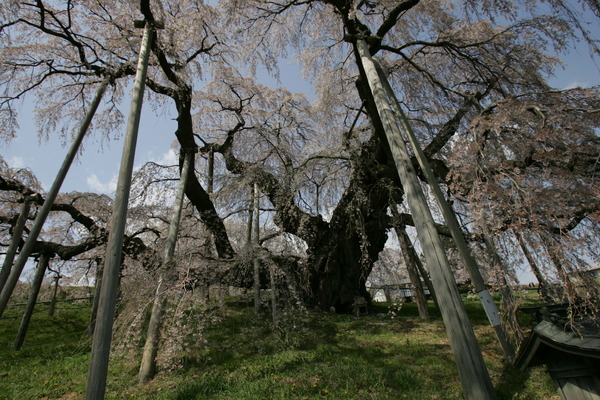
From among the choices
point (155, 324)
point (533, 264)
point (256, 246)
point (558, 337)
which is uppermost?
point (256, 246)

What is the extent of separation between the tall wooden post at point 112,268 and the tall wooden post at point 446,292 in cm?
303

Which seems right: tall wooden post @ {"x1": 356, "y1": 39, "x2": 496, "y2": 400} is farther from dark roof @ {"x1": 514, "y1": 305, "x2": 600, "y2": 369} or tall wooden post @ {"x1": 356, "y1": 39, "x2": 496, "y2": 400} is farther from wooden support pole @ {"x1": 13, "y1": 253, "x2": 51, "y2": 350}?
wooden support pole @ {"x1": 13, "y1": 253, "x2": 51, "y2": 350}

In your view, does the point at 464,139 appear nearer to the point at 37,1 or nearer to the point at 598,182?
the point at 598,182

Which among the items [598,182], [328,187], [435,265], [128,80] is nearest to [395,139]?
[435,265]

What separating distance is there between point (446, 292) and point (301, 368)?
3395 mm

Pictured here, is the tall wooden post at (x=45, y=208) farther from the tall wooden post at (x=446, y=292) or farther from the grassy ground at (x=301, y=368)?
the tall wooden post at (x=446, y=292)

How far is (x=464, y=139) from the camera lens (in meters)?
3.71

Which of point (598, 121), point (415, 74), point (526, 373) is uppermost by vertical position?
point (415, 74)

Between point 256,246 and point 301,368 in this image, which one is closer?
point 301,368

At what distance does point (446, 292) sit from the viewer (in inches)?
110

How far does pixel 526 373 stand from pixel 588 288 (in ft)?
10.2

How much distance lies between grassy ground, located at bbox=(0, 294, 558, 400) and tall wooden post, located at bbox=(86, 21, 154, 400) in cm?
224

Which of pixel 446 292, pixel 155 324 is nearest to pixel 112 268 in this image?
pixel 155 324

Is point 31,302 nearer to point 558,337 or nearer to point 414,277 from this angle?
point 414,277
